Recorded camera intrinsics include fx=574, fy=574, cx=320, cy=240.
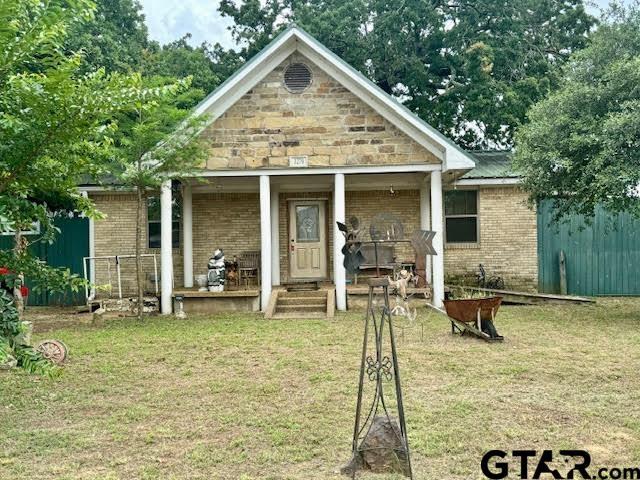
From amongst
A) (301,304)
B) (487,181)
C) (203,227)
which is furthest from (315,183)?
(487,181)

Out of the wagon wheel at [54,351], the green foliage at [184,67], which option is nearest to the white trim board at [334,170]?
the wagon wheel at [54,351]

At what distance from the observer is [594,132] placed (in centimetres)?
1041

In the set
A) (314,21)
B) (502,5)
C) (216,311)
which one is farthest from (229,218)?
(502,5)

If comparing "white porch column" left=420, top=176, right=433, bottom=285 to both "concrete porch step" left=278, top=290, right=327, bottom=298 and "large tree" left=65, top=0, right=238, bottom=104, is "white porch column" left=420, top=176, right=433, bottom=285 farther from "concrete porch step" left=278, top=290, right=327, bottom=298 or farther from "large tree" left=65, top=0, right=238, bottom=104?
"large tree" left=65, top=0, right=238, bottom=104

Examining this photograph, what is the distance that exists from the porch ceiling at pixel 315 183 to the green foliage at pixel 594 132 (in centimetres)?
339

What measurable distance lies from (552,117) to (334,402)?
7955 millimetres

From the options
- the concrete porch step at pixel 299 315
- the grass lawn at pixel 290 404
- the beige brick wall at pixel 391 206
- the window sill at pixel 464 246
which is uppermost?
the beige brick wall at pixel 391 206

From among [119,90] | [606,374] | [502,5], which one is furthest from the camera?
[502,5]

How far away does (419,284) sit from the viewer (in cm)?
1382

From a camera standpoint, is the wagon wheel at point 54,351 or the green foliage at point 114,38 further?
the green foliage at point 114,38

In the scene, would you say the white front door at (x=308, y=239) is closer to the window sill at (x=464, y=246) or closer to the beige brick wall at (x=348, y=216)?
the beige brick wall at (x=348, y=216)

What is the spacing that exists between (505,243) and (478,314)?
24.4 ft

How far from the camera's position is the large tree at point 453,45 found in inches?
→ 803

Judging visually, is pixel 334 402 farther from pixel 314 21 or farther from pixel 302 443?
pixel 314 21
